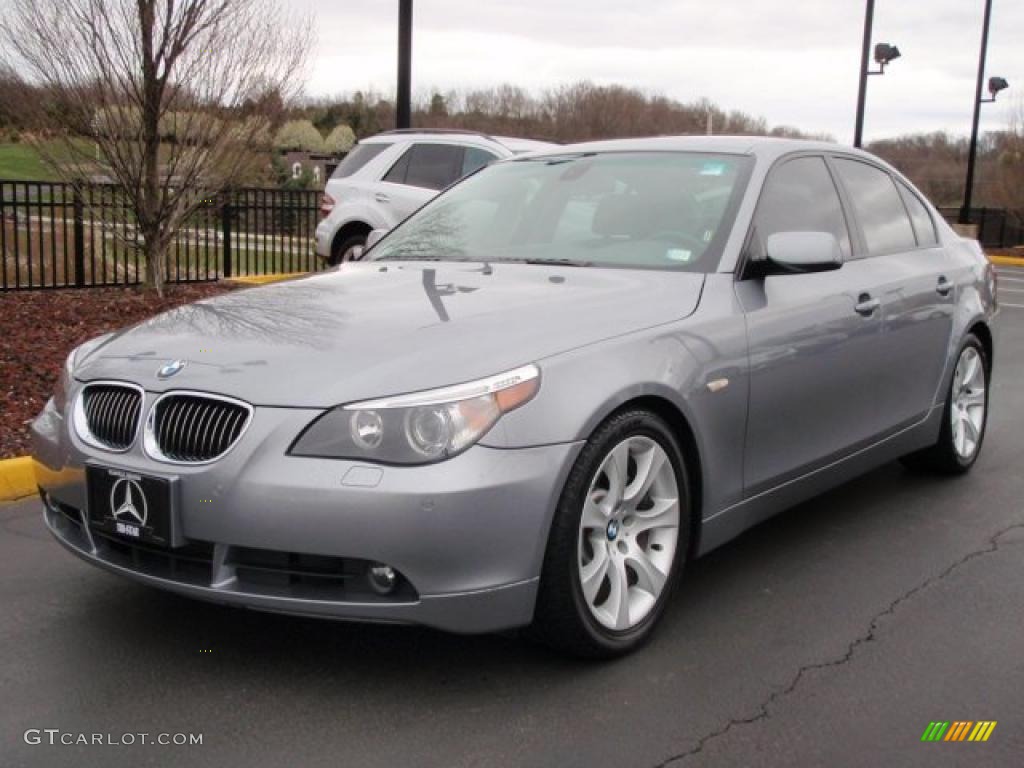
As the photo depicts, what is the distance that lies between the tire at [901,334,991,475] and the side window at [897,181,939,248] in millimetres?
539

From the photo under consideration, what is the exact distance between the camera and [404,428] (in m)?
2.91

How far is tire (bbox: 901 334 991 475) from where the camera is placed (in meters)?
5.44

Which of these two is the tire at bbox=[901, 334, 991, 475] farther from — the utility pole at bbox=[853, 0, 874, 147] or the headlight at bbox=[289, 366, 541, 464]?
the utility pole at bbox=[853, 0, 874, 147]

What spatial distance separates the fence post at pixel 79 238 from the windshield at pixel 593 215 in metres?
7.11

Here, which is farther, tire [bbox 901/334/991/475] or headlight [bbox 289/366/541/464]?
tire [bbox 901/334/991/475]

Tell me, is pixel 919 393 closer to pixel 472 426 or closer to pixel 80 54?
pixel 472 426

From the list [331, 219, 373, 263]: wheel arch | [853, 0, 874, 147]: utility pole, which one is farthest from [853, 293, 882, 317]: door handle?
[853, 0, 874, 147]: utility pole

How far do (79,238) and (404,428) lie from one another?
9.29 meters

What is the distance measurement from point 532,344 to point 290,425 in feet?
2.44

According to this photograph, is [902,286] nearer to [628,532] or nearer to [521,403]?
[628,532]

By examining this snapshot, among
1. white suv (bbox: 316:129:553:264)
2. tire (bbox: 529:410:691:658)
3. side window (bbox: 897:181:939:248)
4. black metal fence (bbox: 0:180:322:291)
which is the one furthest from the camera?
white suv (bbox: 316:129:553:264)

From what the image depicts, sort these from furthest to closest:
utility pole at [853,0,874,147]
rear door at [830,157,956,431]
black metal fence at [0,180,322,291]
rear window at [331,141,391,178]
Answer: utility pole at [853,0,874,147] < rear window at [331,141,391,178] < black metal fence at [0,180,322,291] < rear door at [830,157,956,431]

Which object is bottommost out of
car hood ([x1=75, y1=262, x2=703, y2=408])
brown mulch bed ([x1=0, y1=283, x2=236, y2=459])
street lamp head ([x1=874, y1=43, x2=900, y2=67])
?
brown mulch bed ([x1=0, y1=283, x2=236, y2=459])

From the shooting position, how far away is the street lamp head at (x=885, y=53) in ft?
82.0
